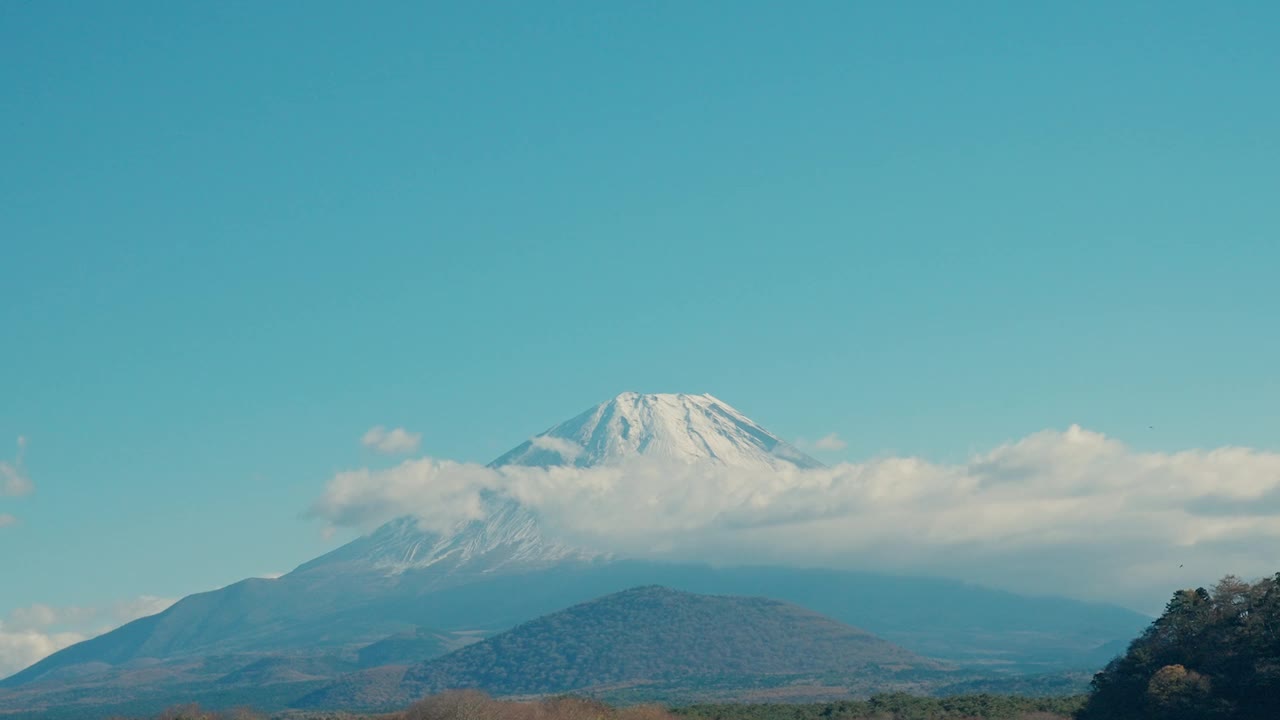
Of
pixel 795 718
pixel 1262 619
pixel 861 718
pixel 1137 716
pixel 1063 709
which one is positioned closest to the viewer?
pixel 1262 619

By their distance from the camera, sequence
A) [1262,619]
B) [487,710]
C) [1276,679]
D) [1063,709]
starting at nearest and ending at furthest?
[1276,679] → [1262,619] → [487,710] → [1063,709]

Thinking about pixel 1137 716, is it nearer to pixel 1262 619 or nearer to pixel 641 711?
pixel 1262 619

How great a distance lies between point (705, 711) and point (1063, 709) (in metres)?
32.8

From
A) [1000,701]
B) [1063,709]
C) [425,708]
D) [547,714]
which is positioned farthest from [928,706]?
[425,708]

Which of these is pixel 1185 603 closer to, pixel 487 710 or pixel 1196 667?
pixel 1196 667

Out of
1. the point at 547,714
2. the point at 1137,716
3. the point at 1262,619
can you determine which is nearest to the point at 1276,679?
the point at 1262,619

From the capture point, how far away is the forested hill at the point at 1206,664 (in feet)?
222

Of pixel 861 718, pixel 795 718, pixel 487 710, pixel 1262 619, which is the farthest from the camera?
pixel 795 718

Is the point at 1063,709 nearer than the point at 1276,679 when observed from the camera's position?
No

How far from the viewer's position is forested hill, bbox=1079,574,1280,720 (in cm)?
6775

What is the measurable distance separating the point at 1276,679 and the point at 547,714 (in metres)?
41.4

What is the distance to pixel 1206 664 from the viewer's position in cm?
7206

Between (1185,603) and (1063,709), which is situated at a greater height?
(1185,603)

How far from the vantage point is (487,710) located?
266 ft
